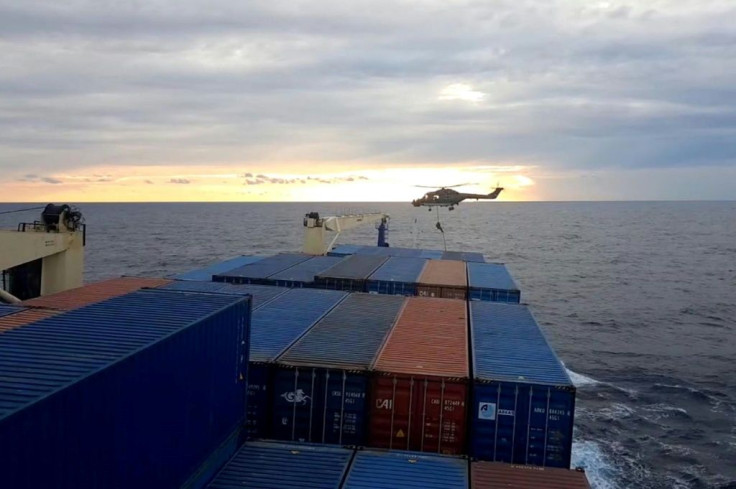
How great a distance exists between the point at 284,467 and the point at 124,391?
5.23 meters

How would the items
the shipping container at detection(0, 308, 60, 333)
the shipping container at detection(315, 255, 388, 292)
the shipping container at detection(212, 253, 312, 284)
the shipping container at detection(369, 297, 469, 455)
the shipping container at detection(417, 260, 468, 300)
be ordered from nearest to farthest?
the shipping container at detection(0, 308, 60, 333)
the shipping container at detection(369, 297, 469, 455)
the shipping container at detection(417, 260, 468, 300)
the shipping container at detection(315, 255, 388, 292)
the shipping container at detection(212, 253, 312, 284)

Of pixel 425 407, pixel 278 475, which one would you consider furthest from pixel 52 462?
pixel 425 407

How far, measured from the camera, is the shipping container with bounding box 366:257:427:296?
35.8m

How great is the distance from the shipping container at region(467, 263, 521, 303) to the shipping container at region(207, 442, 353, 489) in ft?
67.5

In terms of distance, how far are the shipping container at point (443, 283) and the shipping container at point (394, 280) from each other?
46 centimetres

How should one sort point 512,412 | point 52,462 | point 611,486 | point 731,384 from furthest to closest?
point 731,384
point 611,486
point 512,412
point 52,462

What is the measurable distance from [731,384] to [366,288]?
24.6 meters

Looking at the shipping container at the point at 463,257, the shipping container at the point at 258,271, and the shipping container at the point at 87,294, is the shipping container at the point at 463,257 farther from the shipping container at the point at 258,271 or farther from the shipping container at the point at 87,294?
the shipping container at the point at 87,294

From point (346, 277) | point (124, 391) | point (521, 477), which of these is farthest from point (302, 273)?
point (124, 391)

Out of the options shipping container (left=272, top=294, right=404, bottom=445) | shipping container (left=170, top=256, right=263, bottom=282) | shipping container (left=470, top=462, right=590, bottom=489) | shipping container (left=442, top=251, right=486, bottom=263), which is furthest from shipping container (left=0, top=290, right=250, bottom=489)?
shipping container (left=442, top=251, right=486, bottom=263)

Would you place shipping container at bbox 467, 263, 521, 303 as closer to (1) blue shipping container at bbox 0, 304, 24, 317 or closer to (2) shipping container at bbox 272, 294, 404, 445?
(2) shipping container at bbox 272, 294, 404, 445

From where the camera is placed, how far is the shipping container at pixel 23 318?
1540 cm

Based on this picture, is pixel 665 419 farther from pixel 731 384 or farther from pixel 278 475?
pixel 278 475

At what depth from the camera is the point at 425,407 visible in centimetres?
1681
